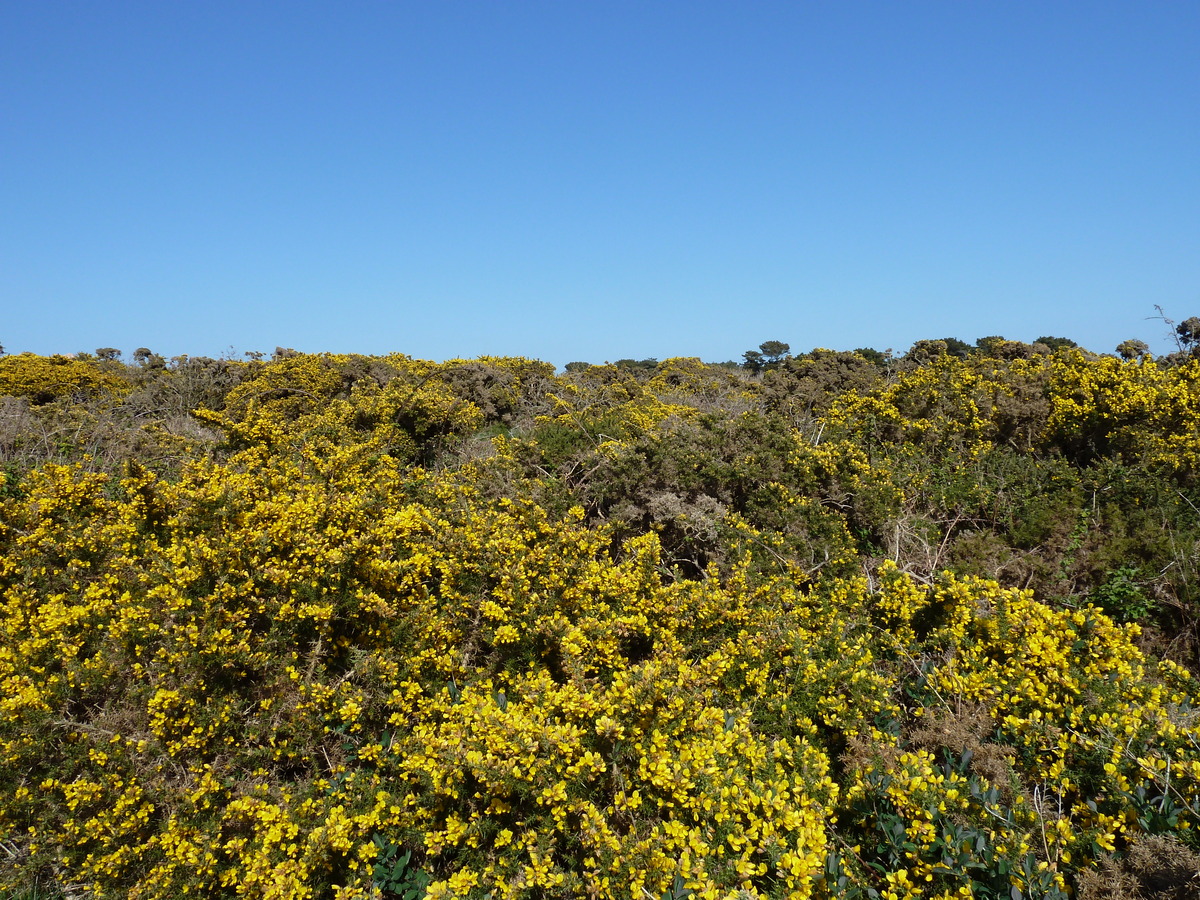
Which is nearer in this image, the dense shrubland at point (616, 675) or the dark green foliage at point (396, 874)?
the dense shrubland at point (616, 675)

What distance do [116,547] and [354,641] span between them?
7.80 feet

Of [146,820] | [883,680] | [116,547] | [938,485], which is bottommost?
[146,820]

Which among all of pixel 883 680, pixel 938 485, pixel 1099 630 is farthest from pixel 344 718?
pixel 938 485

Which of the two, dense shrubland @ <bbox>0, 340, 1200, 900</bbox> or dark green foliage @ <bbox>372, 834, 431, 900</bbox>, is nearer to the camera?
dense shrubland @ <bbox>0, 340, 1200, 900</bbox>

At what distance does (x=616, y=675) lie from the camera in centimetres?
398

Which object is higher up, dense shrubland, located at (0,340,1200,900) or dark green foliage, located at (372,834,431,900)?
dense shrubland, located at (0,340,1200,900)

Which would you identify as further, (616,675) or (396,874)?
(616,675)

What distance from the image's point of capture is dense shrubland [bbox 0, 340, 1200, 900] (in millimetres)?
3082

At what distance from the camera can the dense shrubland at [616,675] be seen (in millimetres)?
3082

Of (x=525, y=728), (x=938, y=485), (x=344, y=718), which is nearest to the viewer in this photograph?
(x=525, y=728)

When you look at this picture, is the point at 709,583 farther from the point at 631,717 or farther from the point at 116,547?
the point at 116,547

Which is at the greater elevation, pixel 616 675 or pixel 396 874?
pixel 616 675

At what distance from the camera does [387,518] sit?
5.32 metres

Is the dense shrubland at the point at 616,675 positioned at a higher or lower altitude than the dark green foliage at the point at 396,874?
higher
